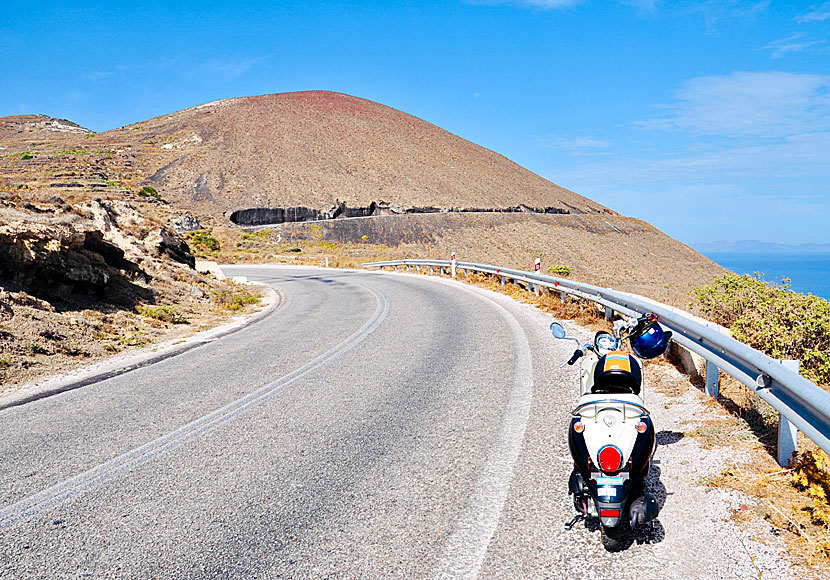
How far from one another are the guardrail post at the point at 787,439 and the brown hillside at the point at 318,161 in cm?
6814

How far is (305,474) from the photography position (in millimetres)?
4645

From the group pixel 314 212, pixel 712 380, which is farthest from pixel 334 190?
pixel 712 380

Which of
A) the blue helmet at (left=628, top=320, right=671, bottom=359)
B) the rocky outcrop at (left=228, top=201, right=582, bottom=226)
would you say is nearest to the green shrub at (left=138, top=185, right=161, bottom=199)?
the rocky outcrop at (left=228, top=201, right=582, bottom=226)

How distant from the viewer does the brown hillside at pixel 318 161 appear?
74875 millimetres

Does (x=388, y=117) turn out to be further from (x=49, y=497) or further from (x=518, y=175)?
(x=49, y=497)

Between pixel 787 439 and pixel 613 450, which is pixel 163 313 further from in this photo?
pixel 787 439

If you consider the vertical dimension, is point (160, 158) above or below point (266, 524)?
above

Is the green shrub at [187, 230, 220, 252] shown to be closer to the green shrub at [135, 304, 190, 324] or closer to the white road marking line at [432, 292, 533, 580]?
the green shrub at [135, 304, 190, 324]

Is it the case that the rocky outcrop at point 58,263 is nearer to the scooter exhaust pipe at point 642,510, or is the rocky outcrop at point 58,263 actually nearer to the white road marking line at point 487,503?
the white road marking line at point 487,503

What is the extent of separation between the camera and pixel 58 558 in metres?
3.44

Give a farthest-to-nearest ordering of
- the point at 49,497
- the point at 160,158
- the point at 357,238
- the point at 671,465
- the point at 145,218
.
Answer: the point at 160,158 → the point at 357,238 → the point at 145,218 → the point at 671,465 → the point at 49,497

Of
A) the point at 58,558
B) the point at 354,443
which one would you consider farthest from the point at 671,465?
the point at 58,558

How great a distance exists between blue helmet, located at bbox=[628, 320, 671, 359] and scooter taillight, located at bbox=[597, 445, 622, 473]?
1326 mm

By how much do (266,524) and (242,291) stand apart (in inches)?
675
